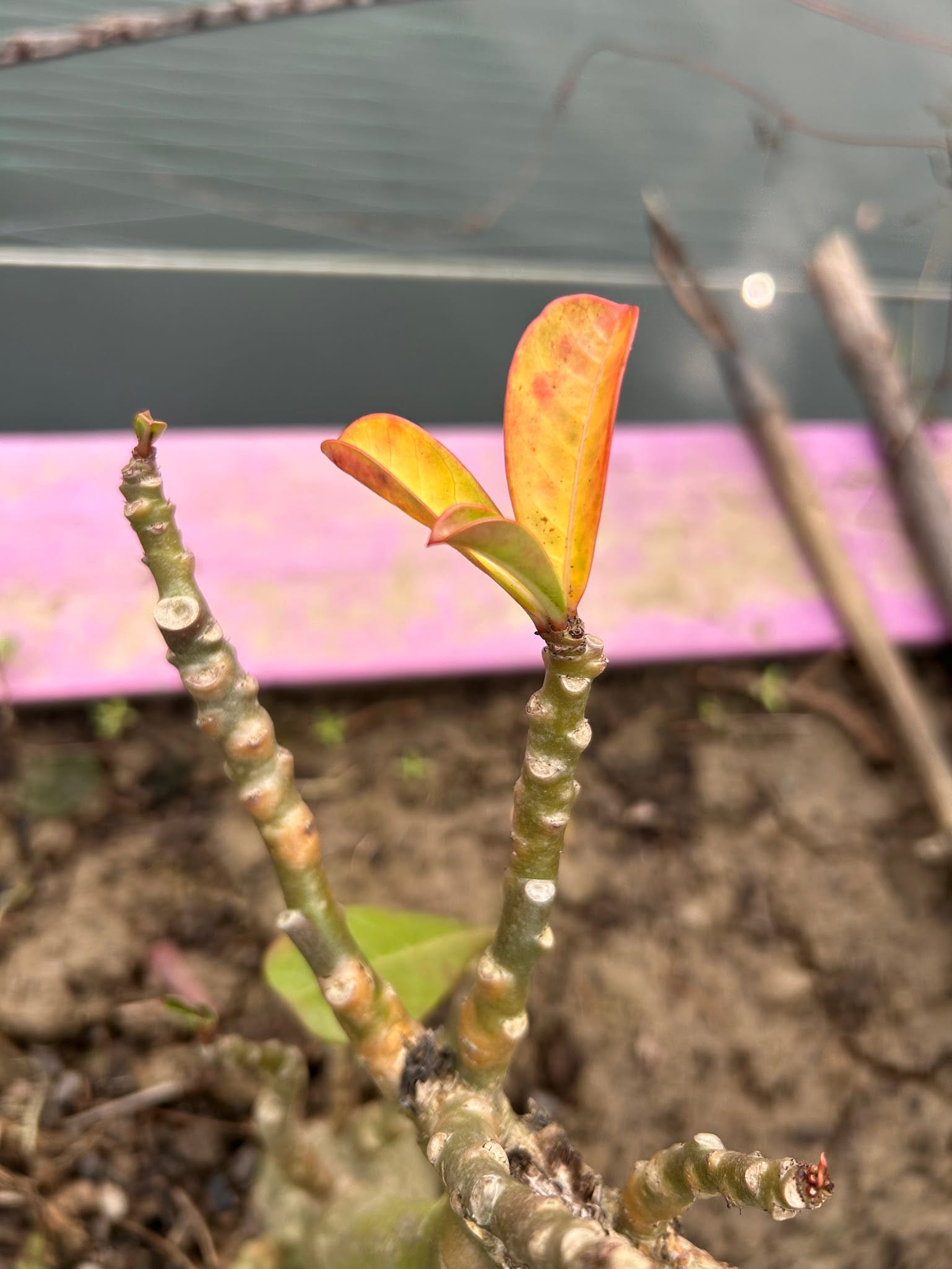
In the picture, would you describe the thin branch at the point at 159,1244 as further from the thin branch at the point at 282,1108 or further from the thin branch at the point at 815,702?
the thin branch at the point at 815,702

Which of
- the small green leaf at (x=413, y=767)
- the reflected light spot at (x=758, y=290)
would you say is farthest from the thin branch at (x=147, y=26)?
the small green leaf at (x=413, y=767)

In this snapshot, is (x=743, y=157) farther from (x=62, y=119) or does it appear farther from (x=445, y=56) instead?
(x=62, y=119)

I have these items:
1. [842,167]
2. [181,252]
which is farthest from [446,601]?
[842,167]

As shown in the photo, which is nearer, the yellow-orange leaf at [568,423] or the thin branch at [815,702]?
the yellow-orange leaf at [568,423]

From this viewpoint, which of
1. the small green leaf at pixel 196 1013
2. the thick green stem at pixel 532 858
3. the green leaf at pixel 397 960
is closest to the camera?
the thick green stem at pixel 532 858

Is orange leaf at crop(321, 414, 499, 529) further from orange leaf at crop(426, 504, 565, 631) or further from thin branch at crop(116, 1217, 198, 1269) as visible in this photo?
thin branch at crop(116, 1217, 198, 1269)

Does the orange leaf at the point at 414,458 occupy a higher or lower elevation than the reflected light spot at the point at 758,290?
higher
